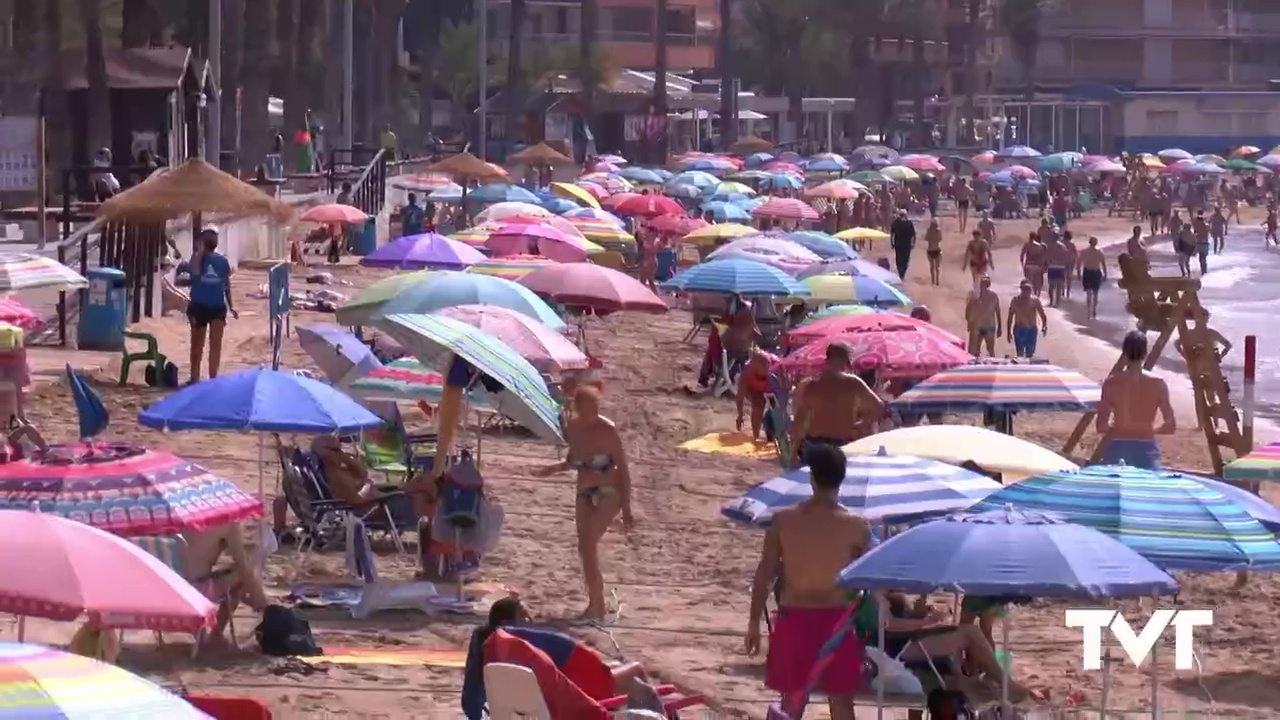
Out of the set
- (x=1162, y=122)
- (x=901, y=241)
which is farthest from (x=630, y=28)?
(x=901, y=241)

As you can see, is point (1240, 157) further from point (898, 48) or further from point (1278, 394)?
point (1278, 394)

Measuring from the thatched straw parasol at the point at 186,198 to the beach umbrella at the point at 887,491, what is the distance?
980 centimetres

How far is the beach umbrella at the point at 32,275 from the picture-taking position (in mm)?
16203

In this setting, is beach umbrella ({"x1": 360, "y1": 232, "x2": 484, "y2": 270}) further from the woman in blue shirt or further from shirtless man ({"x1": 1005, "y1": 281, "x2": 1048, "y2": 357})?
shirtless man ({"x1": 1005, "y1": 281, "x2": 1048, "y2": 357})

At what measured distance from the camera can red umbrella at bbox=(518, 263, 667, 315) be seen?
18031 mm

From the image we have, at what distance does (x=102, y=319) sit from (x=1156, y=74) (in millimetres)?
77772

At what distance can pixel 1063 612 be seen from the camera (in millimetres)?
11500

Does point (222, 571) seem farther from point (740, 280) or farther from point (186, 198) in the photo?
point (740, 280)

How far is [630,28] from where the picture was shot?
84.7m

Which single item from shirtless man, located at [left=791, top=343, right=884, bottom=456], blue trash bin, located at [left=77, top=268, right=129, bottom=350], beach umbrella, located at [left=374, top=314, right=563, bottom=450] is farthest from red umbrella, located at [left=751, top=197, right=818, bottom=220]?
beach umbrella, located at [left=374, top=314, right=563, bottom=450]

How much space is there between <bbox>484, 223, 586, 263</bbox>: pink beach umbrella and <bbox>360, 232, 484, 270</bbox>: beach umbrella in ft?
9.21

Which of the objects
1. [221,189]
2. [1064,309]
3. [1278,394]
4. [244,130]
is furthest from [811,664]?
[244,130]

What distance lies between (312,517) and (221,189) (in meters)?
7.01

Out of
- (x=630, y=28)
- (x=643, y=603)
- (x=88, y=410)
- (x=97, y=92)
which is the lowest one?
(x=643, y=603)
